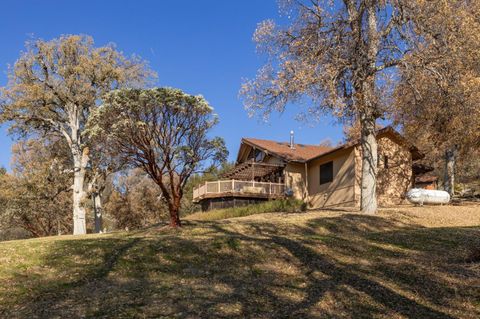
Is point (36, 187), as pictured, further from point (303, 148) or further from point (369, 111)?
point (369, 111)

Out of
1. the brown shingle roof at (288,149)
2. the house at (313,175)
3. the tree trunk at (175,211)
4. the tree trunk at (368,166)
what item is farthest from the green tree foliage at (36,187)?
the tree trunk at (368,166)

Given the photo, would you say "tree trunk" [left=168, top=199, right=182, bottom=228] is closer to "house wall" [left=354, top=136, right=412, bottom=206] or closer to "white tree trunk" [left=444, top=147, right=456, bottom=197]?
"house wall" [left=354, top=136, right=412, bottom=206]

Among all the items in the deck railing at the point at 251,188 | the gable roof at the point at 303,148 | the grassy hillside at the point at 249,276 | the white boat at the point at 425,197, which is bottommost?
the grassy hillside at the point at 249,276

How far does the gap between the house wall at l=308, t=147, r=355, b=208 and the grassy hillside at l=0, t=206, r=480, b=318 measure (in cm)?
1372

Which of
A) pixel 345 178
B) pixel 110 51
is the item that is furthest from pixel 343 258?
pixel 110 51

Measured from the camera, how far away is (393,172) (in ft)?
102

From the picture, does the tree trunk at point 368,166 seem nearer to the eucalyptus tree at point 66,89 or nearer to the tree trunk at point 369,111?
the tree trunk at point 369,111

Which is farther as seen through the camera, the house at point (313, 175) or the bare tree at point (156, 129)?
the house at point (313, 175)

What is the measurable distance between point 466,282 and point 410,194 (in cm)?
1755

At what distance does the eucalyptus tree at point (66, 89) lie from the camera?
1158 inches

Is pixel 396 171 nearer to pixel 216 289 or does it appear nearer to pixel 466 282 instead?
pixel 466 282

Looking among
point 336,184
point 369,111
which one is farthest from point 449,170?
point 369,111

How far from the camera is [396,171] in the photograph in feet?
102

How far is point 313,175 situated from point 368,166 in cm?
1273
